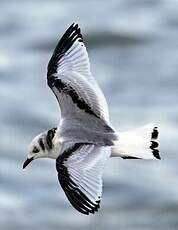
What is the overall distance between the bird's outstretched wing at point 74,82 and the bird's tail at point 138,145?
0.87 ft

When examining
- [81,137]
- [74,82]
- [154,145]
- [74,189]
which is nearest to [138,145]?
[154,145]

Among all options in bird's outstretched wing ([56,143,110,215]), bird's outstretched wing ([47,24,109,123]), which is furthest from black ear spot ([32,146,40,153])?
bird's outstretched wing ([56,143,110,215])

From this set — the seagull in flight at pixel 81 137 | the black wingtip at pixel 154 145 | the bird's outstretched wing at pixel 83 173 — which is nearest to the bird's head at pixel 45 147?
the seagull in flight at pixel 81 137

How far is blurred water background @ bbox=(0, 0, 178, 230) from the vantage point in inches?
315

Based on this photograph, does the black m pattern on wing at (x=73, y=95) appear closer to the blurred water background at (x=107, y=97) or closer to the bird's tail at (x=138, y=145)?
the bird's tail at (x=138, y=145)

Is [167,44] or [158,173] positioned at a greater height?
[167,44]

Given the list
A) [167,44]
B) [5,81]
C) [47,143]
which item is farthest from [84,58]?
[167,44]

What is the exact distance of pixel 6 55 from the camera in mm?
9641

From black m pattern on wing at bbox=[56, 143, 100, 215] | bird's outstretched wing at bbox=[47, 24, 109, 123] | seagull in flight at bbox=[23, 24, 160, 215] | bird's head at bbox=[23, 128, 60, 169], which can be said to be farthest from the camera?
bird's outstretched wing at bbox=[47, 24, 109, 123]

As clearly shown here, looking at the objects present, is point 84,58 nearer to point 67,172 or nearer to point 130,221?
point 67,172

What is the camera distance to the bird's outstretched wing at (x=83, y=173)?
18.9 feet

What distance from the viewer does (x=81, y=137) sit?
20.4 ft

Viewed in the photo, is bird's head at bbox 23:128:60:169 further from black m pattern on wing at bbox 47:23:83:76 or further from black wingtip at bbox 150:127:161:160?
black wingtip at bbox 150:127:161:160

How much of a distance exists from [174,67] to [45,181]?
1629mm
